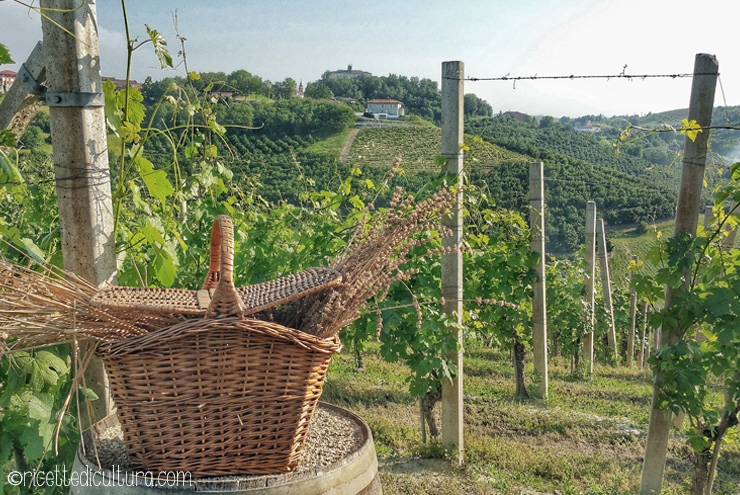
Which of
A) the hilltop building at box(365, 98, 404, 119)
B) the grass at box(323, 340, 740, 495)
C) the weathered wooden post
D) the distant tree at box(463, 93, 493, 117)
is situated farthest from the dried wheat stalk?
the distant tree at box(463, 93, 493, 117)

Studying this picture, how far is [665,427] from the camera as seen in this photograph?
13.0 ft

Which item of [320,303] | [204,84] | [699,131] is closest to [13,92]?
[320,303]

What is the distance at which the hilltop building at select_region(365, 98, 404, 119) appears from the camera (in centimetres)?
3232

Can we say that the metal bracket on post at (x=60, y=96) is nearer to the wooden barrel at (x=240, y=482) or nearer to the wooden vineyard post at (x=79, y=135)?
the wooden vineyard post at (x=79, y=135)

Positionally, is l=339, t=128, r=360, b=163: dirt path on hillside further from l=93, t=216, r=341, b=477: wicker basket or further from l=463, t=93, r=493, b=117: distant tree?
l=93, t=216, r=341, b=477: wicker basket

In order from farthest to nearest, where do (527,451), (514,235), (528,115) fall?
(528,115) → (514,235) → (527,451)

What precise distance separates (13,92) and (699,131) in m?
3.32

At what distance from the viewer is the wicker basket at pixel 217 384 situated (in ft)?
4.89

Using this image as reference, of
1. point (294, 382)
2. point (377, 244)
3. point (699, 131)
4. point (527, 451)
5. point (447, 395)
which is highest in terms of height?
point (699, 131)

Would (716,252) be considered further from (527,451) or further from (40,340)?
(40,340)

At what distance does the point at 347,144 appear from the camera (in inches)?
1182

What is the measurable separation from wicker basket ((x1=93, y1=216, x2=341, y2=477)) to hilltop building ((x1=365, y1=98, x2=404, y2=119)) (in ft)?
98.2

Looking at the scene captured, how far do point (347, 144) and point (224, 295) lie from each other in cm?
2896

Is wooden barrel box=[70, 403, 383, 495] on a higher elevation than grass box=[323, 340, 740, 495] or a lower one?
higher
